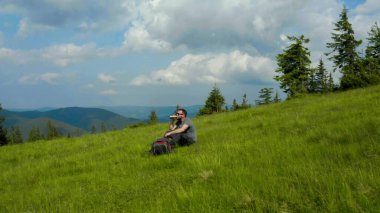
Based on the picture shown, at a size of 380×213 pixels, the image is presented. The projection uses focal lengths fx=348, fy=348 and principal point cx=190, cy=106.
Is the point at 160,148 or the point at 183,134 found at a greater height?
the point at 183,134

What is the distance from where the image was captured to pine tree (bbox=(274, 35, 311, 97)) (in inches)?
2352

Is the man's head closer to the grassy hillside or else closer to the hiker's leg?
the hiker's leg

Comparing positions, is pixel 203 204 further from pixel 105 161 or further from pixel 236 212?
pixel 105 161

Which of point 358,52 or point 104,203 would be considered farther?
point 358,52

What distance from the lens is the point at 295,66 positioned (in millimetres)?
60812

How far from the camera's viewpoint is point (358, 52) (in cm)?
5600

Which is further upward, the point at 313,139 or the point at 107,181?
the point at 313,139

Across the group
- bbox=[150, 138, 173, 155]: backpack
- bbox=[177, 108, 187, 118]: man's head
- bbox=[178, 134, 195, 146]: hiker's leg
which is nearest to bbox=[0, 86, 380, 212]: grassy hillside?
bbox=[150, 138, 173, 155]: backpack

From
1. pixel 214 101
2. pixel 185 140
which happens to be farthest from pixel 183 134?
pixel 214 101

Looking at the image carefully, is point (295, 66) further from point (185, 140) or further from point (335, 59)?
point (185, 140)

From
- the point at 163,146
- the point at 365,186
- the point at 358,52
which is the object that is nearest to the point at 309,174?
the point at 365,186

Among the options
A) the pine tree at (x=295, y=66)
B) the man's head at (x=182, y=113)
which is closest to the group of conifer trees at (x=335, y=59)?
the pine tree at (x=295, y=66)

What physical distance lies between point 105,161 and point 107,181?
3292 millimetres

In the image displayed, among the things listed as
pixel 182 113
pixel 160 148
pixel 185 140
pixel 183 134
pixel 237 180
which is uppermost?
pixel 182 113
